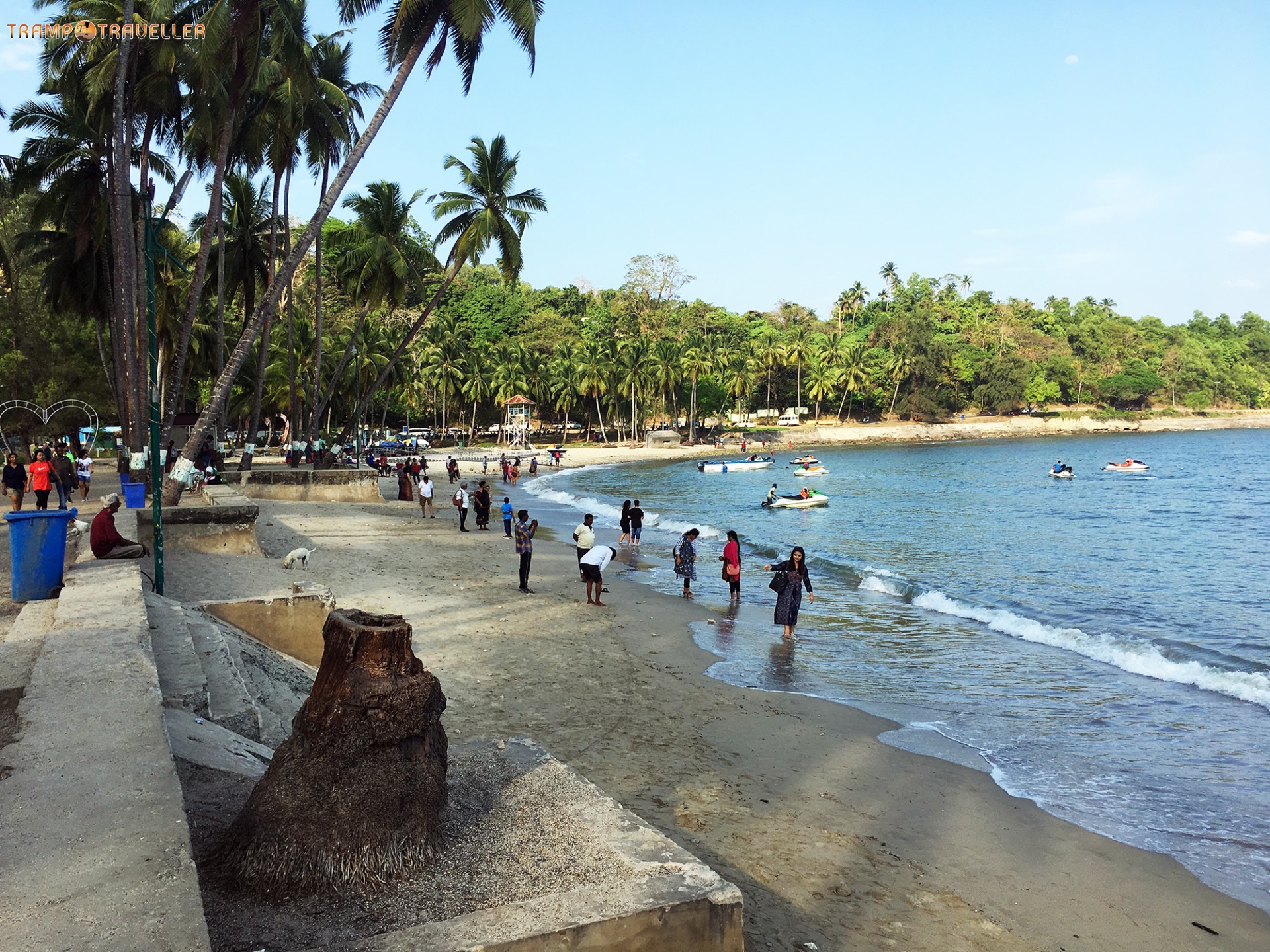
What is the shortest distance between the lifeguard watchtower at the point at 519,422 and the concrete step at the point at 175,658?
71227 millimetres

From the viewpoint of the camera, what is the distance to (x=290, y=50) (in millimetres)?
20172

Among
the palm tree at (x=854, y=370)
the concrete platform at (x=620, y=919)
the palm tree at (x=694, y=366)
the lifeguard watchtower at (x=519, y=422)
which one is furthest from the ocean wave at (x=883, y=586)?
the palm tree at (x=854, y=370)

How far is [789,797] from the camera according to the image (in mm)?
7480

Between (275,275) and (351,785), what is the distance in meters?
29.9

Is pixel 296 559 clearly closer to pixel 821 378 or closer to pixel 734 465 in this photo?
pixel 734 465

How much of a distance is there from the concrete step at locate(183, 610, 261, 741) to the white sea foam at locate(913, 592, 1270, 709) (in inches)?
465

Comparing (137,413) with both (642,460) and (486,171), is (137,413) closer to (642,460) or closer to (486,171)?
(486,171)

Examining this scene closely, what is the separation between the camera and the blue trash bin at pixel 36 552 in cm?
844

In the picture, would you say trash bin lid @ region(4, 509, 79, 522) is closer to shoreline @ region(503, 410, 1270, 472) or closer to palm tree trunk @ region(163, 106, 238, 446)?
palm tree trunk @ region(163, 106, 238, 446)

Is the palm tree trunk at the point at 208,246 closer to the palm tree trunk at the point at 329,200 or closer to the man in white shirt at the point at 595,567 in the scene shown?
the palm tree trunk at the point at 329,200

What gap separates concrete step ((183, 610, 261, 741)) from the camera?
635cm

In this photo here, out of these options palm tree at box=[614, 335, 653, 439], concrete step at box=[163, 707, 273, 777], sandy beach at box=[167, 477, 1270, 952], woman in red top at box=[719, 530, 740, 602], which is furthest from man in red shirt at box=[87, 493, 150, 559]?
palm tree at box=[614, 335, 653, 439]

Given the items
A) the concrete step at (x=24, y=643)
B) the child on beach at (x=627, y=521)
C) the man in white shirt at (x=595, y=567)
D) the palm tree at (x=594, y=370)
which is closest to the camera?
the concrete step at (x=24, y=643)

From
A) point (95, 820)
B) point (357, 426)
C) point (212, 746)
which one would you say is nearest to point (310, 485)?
point (357, 426)
